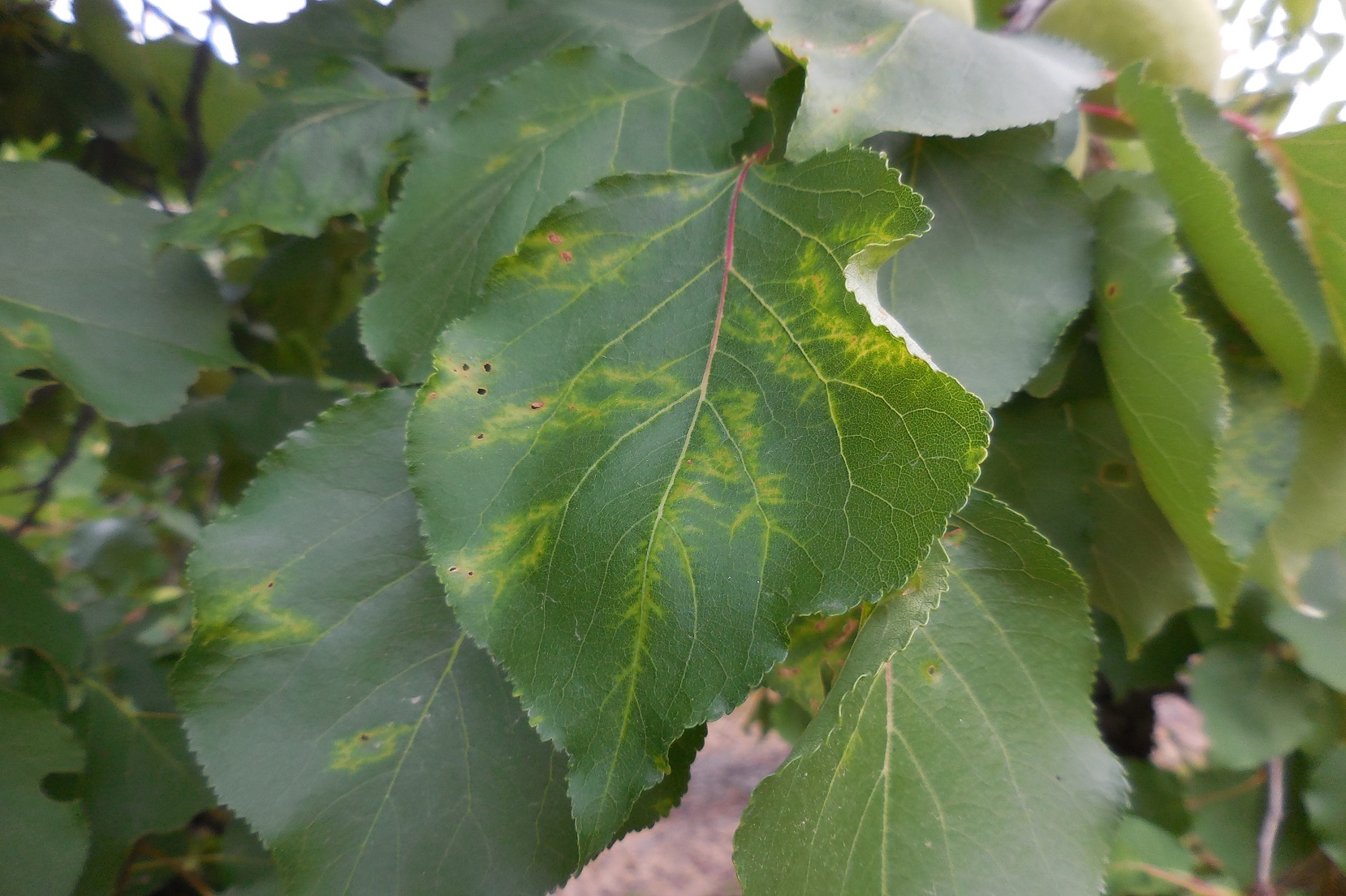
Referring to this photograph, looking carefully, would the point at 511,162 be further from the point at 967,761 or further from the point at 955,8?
the point at 967,761

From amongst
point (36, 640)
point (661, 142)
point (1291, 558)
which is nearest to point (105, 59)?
point (36, 640)

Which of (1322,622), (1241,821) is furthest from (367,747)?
(1241,821)

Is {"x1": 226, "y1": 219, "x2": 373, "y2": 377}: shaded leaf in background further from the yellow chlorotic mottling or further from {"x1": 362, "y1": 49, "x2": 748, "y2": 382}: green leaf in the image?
the yellow chlorotic mottling

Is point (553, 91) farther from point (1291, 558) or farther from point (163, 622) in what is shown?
point (163, 622)

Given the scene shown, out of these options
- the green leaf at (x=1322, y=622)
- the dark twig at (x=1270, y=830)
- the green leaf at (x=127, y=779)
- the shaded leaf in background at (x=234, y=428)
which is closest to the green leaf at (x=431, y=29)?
the shaded leaf in background at (x=234, y=428)

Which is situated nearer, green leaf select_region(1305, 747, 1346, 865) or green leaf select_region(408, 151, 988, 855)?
green leaf select_region(408, 151, 988, 855)

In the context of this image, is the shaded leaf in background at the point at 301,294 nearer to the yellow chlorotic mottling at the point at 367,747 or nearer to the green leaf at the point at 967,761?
the yellow chlorotic mottling at the point at 367,747

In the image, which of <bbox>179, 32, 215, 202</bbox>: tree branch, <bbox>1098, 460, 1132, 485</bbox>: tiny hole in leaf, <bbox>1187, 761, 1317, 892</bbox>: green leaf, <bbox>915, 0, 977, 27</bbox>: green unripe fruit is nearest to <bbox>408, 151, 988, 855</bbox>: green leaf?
<bbox>915, 0, 977, 27</bbox>: green unripe fruit
